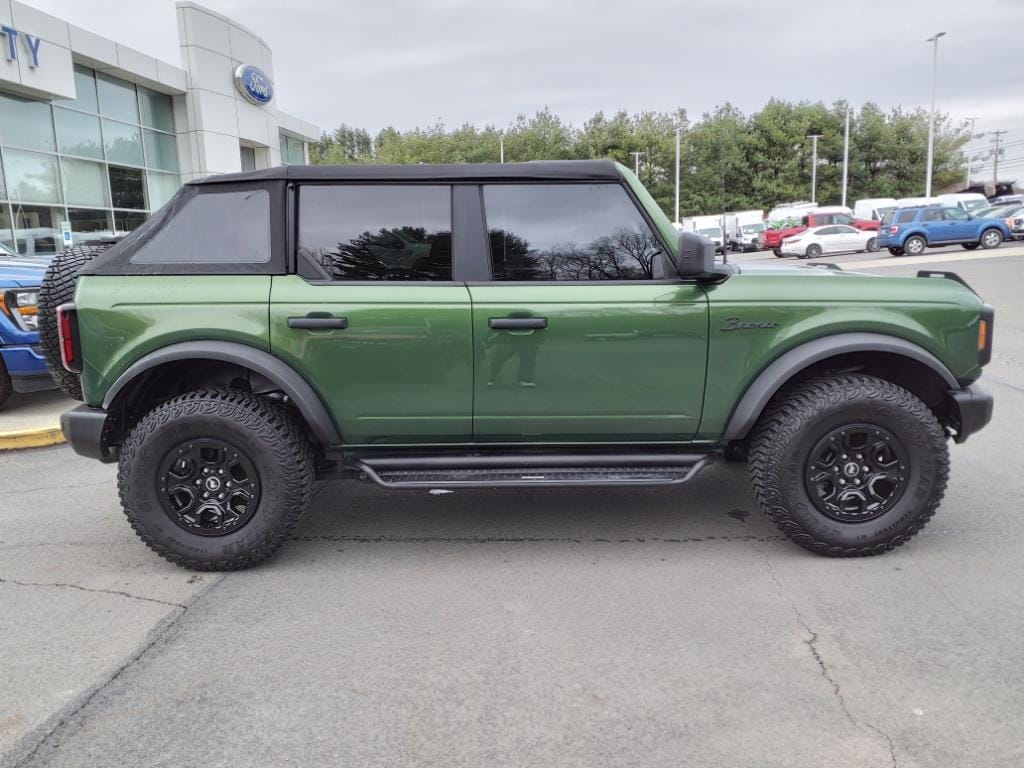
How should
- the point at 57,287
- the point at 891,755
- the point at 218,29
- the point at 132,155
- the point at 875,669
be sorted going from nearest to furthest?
the point at 891,755, the point at 875,669, the point at 57,287, the point at 132,155, the point at 218,29

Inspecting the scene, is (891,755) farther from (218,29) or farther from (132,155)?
(218,29)

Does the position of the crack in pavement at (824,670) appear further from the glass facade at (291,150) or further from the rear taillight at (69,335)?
the glass facade at (291,150)

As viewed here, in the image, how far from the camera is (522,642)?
299 centimetres

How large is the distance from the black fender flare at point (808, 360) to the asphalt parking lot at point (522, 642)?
2.45ft

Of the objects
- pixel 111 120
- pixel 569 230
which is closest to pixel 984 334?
pixel 569 230

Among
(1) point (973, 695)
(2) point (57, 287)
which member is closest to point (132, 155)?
(2) point (57, 287)

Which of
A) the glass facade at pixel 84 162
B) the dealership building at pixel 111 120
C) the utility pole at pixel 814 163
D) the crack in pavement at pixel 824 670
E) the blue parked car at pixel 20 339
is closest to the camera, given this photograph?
the crack in pavement at pixel 824 670

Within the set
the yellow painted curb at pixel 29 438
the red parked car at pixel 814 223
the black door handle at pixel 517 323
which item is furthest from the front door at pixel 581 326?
the red parked car at pixel 814 223

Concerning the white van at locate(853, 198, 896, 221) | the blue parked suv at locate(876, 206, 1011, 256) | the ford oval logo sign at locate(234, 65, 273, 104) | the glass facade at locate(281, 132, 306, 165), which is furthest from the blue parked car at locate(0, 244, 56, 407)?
the white van at locate(853, 198, 896, 221)

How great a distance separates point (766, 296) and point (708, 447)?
2.57 ft

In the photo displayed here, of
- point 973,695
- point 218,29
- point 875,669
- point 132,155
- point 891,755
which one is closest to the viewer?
point 891,755

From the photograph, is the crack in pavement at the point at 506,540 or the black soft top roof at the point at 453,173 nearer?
the black soft top roof at the point at 453,173

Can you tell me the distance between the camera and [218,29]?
24484mm

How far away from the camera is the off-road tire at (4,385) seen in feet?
21.5
